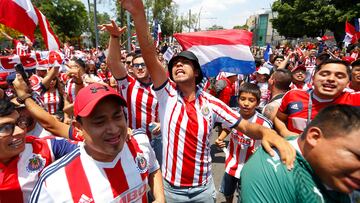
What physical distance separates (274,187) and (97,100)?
1.01m

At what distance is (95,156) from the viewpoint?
180cm

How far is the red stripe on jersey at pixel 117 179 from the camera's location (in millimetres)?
1797

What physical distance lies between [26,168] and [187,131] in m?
1.33

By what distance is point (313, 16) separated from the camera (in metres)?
35.3

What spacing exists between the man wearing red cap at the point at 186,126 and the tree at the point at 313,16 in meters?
33.7

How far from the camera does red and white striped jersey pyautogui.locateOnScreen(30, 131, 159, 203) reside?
1.67 meters

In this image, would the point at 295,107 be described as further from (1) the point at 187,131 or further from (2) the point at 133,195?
(2) the point at 133,195

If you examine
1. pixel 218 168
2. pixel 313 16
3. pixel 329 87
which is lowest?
pixel 218 168

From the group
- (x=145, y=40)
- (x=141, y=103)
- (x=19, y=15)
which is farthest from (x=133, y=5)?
(x=19, y=15)

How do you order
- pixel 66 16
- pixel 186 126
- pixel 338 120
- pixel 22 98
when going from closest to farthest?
1. pixel 338 120
2. pixel 22 98
3. pixel 186 126
4. pixel 66 16

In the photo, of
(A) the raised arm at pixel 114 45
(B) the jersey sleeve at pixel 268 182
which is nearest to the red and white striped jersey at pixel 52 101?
(A) the raised arm at pixel 114 45

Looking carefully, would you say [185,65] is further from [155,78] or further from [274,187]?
[274,187]

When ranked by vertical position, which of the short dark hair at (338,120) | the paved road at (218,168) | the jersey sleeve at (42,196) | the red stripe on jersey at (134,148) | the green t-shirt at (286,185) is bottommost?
the paved road at (218,168)

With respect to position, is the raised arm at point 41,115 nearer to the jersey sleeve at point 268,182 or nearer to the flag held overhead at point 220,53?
the jersey sleeve at point 268,182
